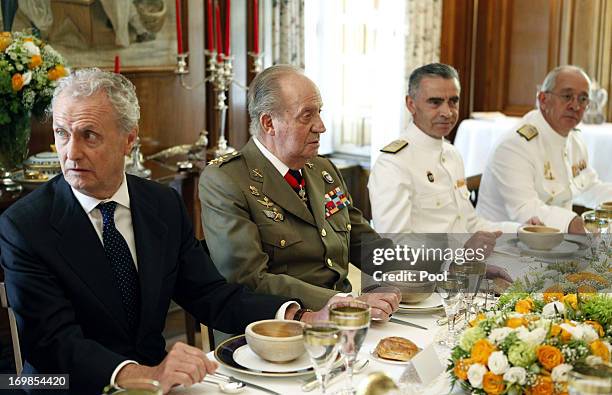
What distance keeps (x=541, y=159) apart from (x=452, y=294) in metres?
2.19

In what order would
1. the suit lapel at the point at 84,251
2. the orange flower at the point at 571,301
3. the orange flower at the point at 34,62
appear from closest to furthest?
the orange flower at the point at 571,301
the suit lapel at the point at 84,251
the orange flower at the point at 34,62

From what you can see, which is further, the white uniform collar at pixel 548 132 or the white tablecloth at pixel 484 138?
the white tablecloth at pixel 484 138

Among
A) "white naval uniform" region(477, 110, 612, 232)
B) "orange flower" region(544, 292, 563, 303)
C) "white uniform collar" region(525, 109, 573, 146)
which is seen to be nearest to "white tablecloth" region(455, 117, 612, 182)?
"white naval uniform" region(477, 110, 612, 232)

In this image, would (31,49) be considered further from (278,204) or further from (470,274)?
(470,274)

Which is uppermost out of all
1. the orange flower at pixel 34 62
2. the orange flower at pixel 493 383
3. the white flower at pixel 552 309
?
the orange flower at pixel 34 62

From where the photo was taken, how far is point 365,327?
1.46 meters

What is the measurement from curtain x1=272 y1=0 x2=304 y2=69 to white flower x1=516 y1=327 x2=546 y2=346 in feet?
13.6

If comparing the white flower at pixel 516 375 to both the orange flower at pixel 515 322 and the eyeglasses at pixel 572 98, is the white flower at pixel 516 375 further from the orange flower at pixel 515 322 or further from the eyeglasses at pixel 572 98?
the eyeglasses at pixel 572 98

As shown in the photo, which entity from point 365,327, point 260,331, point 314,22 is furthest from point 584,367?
point 314,22

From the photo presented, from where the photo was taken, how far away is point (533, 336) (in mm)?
1518

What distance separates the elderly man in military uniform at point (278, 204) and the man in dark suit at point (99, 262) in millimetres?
156

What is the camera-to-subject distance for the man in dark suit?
6.14 ft

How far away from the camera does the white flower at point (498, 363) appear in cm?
149

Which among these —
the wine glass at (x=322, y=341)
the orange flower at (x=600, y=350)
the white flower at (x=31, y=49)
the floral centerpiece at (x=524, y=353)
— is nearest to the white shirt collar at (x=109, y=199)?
the wine glass at (x=322, y=341)
